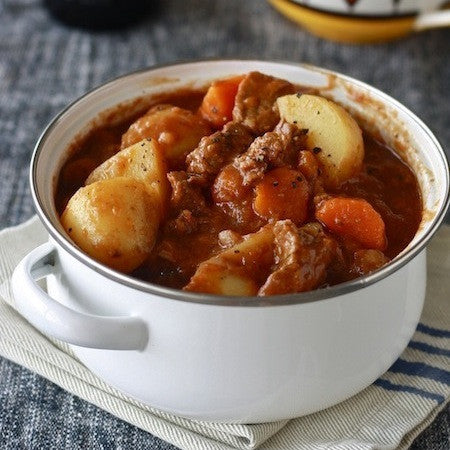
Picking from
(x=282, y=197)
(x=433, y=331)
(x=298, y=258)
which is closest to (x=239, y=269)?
(x=298, y=258)

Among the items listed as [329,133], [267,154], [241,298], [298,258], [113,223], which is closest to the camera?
[241,298]

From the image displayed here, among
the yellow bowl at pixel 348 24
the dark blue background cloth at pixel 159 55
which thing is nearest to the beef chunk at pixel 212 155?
the dark blue background cloth at pixel 159 55

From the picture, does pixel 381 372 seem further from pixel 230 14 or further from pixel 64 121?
pixel 230 14

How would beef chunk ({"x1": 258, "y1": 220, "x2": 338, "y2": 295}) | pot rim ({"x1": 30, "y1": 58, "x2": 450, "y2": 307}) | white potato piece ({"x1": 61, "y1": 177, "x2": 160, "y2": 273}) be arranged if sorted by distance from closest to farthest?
pot rim ({"x1": 30, "y1": 58, "x2": 450, "y2": 307})
beef chunk ({"x1": 258, "y1": 220, "x2": 338, "y2": 295})
white potato piece ({"x1": 61, "y1": 177, "x2": 160, "y2": 273})

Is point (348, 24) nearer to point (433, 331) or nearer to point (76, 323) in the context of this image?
point (433, 331)

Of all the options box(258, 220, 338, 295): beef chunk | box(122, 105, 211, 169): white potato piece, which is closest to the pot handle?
box(258, 220, 338, 295): beef chunk

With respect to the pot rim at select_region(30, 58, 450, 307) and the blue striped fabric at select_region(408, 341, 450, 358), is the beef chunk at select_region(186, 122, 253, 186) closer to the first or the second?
the pot rim at select_region(30, 58, 450, 307)
